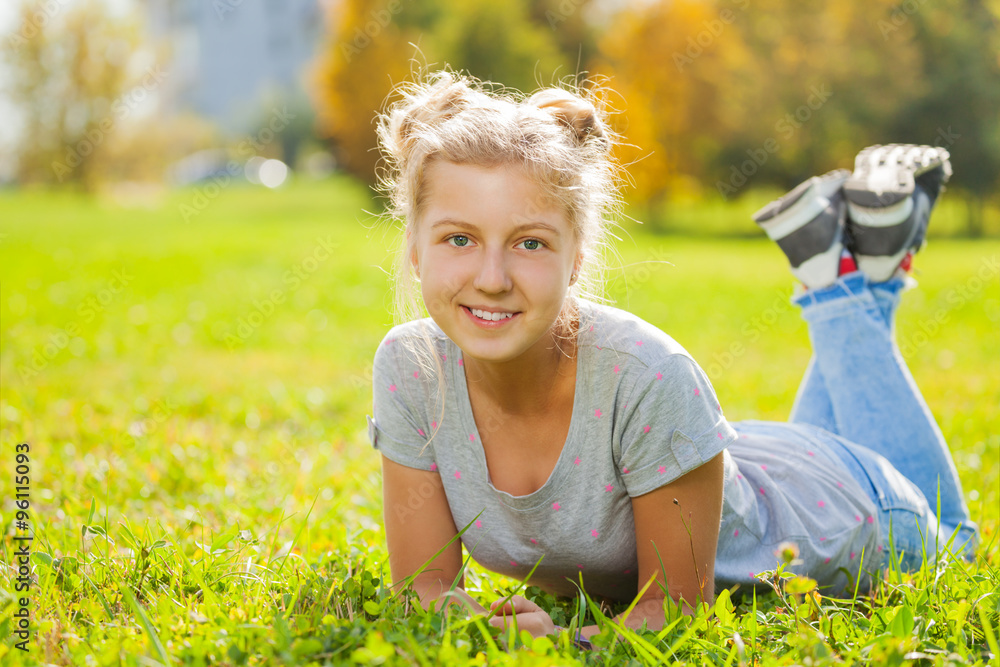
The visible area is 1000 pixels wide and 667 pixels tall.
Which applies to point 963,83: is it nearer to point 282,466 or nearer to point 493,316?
point 282,466

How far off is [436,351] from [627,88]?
25127 millimetres

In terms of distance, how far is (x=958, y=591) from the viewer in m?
2.29

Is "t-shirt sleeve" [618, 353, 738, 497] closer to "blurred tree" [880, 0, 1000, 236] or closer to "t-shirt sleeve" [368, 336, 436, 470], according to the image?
"t-shirt sleeve" [368, 336, 436, 470]

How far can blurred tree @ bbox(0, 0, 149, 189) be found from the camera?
31953 mm

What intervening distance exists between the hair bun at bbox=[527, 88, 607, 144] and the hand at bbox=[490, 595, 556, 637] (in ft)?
3.99

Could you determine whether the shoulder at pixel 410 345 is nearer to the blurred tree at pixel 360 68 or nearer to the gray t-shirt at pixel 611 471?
the gray t-shirt at pixel 611 471

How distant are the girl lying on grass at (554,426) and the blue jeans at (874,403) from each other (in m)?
0.04

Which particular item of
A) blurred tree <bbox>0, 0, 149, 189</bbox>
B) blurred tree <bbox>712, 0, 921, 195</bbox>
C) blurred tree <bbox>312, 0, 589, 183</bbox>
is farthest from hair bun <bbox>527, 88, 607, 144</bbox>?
blurred tree <bbox>0, 0, 149, 189</bbox>

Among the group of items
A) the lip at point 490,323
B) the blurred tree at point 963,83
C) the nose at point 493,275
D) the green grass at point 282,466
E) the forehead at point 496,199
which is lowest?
the green grass at point 282,466

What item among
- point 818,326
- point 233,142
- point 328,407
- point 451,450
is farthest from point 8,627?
point 233,142

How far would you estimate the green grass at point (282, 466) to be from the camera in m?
2.00

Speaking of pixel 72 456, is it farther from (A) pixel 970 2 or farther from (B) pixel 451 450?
(A) pixel 970 2

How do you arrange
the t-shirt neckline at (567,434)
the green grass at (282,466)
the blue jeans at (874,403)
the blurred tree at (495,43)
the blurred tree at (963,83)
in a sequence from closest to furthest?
the green grass at (282,466) < the t-shirt neckline at (567,434) < the blue jeans at (874,403) < the blurred tree at (963,83) < the blurred tree at (495,43)

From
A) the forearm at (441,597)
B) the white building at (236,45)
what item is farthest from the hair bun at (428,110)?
the white building at (236,45)
